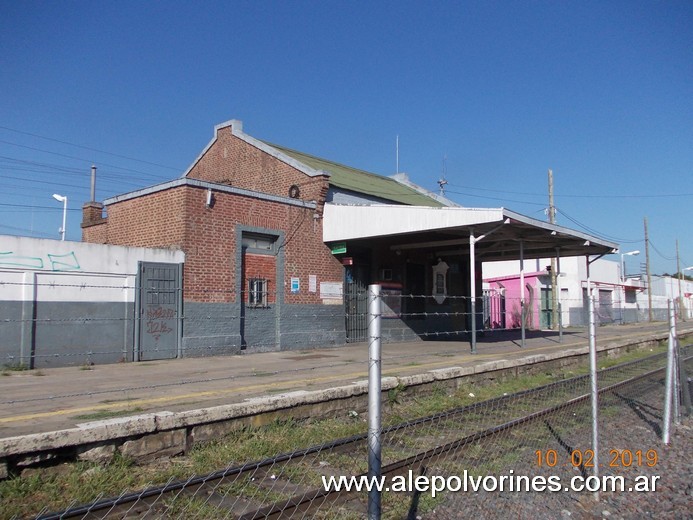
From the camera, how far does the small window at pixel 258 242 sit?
14.2 m

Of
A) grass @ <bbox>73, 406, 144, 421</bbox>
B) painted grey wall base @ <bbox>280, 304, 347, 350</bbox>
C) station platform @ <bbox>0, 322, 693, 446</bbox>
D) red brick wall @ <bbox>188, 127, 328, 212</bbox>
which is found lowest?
station platform @ <bbox>0, 322, 693, 446</bbox>

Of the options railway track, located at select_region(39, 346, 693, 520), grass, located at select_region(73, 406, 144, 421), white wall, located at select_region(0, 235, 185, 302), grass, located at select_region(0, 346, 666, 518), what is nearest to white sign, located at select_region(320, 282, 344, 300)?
white wall, located at select_region(0, 235, 185, 302)

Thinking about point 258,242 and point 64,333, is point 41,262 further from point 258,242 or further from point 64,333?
point 258,242

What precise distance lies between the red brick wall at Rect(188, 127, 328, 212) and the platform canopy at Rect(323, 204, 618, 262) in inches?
35.7

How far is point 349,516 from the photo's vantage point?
4590 millimetres

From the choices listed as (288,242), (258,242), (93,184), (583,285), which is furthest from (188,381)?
(583,285)

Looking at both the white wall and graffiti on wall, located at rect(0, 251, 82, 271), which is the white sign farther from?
graffiti on wall, located at rect(0, 251, 82, 271)

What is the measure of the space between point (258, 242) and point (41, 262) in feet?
17.0

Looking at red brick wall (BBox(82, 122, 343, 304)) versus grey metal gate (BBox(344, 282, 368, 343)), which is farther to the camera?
grey metal gate (BBox(344, 282, 368, 343))

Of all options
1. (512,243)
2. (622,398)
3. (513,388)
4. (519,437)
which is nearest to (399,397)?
(519,437)

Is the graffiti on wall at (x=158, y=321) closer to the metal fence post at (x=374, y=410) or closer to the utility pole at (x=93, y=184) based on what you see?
the metal fence post at (x=374, y=410)

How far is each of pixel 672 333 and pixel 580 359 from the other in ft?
26.4

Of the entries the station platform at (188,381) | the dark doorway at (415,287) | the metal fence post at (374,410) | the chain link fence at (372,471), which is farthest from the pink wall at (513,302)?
the metal fence post at (374,410)

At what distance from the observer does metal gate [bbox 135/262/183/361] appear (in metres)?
11.9
